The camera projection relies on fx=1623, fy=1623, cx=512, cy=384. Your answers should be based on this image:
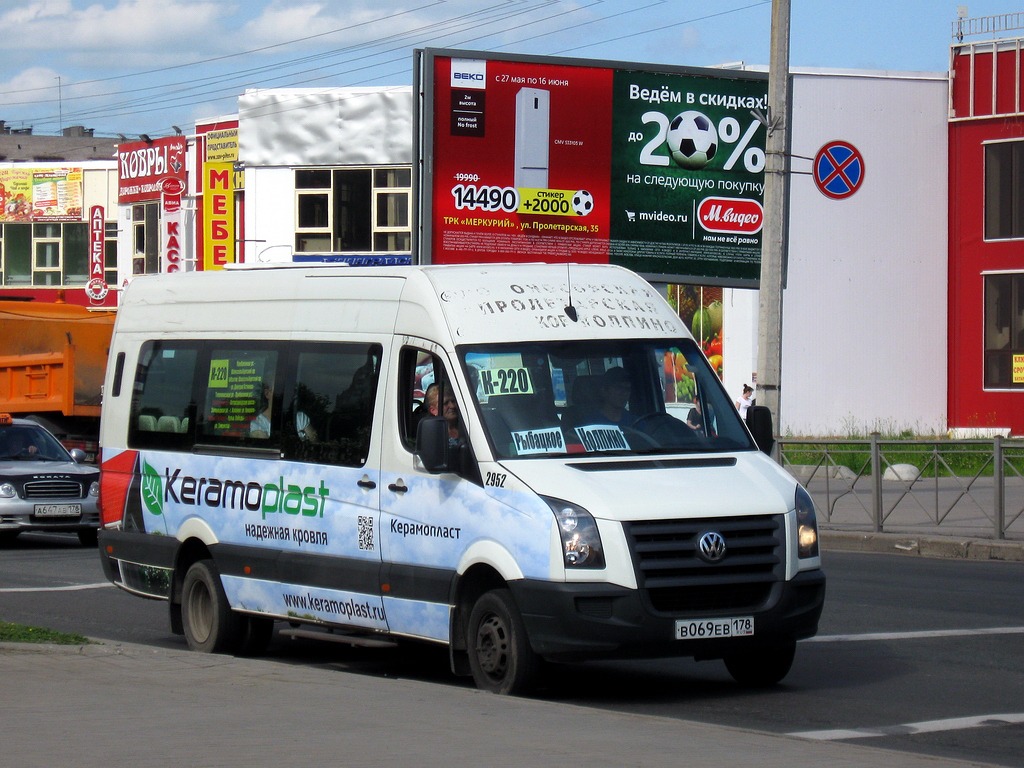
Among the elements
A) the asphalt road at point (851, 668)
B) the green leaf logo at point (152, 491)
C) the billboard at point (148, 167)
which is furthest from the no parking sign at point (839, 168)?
the billboard at point (148, 167)

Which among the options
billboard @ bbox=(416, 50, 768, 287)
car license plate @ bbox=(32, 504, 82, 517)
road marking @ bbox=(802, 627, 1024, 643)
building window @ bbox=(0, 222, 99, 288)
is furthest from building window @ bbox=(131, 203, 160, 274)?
road marking @ bbox=(802, 627, 1024, 643)

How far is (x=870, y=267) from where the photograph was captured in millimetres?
42031

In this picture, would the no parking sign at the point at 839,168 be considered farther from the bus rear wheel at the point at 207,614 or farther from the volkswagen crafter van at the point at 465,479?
the bus rear wheel at the point at 207,614

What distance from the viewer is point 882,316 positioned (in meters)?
42.1

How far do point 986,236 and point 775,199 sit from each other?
21.9 m

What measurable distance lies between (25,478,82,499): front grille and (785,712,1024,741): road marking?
1438cm

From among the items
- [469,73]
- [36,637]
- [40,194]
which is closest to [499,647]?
[36,637]

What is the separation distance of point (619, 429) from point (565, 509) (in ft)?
3.07

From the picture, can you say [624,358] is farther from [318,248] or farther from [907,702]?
[318,248]

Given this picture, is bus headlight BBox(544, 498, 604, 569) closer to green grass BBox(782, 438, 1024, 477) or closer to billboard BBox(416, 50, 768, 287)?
green grass BBox(782, 438, 1024, 477)

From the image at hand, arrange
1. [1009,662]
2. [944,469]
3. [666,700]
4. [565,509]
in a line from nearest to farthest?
[565,509], [666,700], [1009,662], [944,469]

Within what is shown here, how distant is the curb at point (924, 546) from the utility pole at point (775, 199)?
2.43 m

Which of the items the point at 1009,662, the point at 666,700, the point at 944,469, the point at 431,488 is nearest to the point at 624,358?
the point at 431,488

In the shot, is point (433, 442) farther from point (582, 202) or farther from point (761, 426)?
point (582, 202)
